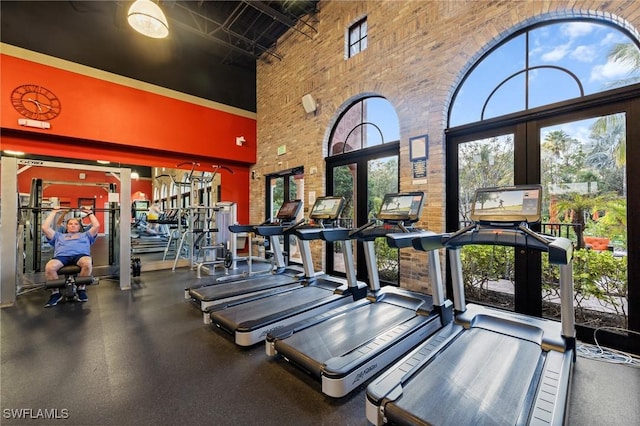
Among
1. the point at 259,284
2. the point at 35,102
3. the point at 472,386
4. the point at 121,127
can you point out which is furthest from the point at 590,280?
the point at 35,102

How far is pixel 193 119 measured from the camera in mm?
6746

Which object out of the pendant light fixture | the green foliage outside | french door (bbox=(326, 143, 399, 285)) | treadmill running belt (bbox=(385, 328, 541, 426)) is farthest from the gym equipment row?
the pendant light fixture

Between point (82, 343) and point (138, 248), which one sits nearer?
point (82, 343)

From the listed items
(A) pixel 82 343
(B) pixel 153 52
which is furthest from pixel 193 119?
(A) pixel 82 343

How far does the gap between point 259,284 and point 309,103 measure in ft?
12.5

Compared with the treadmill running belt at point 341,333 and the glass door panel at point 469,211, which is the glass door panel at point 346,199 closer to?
the glass door panel at point 469,211

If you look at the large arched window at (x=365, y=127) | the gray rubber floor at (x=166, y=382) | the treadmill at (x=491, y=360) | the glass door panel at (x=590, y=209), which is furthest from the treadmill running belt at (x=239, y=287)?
the glass door panel at (x=590, y=209)

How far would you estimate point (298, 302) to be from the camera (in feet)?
11.4

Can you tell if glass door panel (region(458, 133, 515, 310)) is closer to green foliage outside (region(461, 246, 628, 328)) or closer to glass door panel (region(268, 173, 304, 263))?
green foliage outside (region(461, 246, 628, 328))

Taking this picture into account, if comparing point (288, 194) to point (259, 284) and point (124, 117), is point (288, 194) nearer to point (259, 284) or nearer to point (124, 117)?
point (259, 284)

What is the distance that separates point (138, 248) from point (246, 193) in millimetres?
3490

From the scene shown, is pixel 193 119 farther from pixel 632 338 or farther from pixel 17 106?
pixel 632 338

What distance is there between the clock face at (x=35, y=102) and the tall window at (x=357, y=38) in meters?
5.54

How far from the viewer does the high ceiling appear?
520 cm
